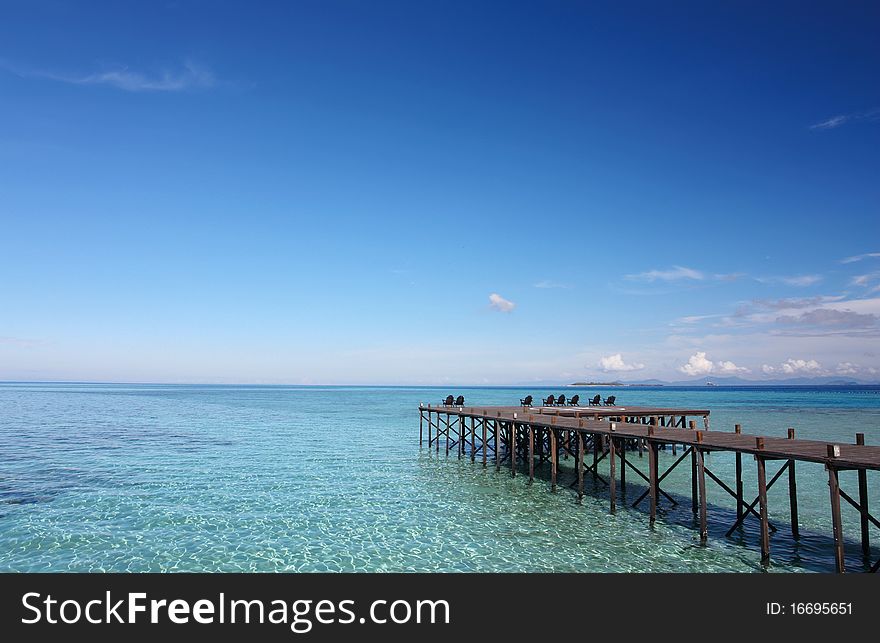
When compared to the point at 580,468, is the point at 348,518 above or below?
below

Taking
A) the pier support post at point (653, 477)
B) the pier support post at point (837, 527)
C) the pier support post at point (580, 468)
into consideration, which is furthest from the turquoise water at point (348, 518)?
the pier support post at point (837, 527)

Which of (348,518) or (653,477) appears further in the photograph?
(348,518)

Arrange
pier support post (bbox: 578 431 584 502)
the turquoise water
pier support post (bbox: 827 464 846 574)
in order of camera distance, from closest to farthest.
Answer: pier support post (bbox: 827 464 846 574), the turquoise water, pier support post (bbox: 578 431 584 502)

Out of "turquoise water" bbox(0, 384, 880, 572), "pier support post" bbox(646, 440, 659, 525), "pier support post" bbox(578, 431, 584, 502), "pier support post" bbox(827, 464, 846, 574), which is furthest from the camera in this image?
"pier support post" bbox(578, 431, 584, 502)

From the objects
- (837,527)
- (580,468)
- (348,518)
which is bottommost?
(348,518)

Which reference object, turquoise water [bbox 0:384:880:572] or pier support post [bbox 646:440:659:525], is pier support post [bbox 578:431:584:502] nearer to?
turquoise water [bbox 0:384:880:572]

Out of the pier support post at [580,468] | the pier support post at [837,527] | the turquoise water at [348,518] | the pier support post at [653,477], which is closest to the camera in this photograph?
the pier support post at [837,527]

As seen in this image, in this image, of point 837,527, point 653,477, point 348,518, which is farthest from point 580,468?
point 837,527

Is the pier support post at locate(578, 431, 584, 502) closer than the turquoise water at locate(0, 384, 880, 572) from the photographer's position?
No

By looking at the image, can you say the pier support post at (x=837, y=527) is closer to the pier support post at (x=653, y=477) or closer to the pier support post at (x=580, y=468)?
the pier support post at (x=653, y=477)

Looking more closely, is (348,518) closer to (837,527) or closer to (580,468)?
(580,468)

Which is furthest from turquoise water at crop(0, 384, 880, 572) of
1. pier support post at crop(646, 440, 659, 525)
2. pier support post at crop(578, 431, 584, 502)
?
pier support post at crop(646, 440, 659, 525)

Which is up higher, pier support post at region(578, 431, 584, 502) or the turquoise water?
pier support post at region(578, 431, 584, 502)
